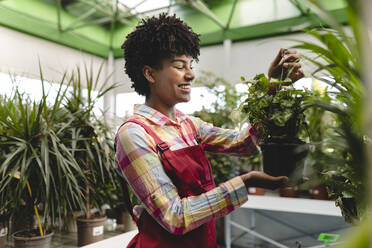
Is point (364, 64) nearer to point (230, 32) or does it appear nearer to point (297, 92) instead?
point (297, 92)

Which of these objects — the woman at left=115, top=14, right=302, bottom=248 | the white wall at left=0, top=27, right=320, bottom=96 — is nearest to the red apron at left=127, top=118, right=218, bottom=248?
the woman at left=115, top=14, right=302, bottom=248

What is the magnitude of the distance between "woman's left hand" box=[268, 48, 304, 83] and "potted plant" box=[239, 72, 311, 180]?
0.12 m

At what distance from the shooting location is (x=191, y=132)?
124cm

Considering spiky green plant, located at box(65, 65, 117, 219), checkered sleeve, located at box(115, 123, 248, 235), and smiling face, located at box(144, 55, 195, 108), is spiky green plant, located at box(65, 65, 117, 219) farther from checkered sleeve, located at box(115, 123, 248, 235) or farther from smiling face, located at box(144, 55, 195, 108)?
checkered sleeve, located at box(115, 123, 248, 235)

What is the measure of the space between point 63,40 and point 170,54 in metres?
5.55

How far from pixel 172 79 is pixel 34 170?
156cm

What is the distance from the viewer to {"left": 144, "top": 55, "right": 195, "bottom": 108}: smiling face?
1.11 m

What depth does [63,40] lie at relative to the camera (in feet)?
19.5

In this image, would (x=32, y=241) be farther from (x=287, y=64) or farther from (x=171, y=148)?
(x=287, y=64)

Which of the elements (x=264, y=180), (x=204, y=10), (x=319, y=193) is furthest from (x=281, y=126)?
(x=204, y=10)

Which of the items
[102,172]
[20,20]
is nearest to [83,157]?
[102,172]

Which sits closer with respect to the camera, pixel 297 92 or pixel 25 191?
pixel 297 92

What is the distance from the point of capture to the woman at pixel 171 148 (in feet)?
2.87

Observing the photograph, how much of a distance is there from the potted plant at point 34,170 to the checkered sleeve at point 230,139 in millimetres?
1216
